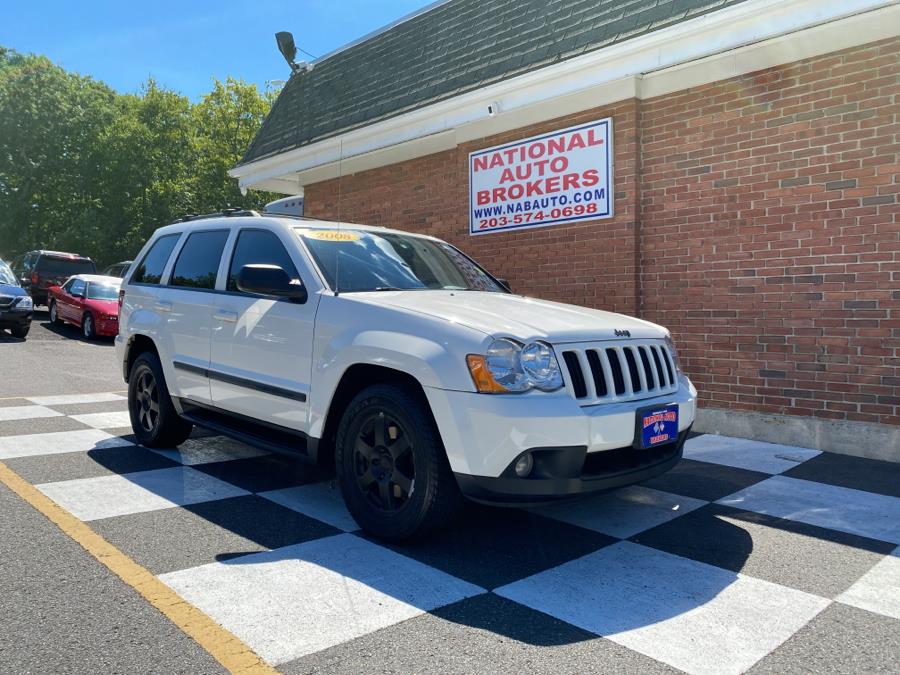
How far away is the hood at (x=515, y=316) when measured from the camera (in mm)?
3604

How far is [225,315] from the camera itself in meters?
4.94

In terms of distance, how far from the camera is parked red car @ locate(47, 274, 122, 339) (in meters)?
16.0

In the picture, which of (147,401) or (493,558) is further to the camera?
(147,401)

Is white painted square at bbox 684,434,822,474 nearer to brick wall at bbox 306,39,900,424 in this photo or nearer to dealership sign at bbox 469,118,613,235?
brick wall at bbox 306,39,900,424

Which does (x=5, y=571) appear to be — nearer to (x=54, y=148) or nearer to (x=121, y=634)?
(x=121, y=634)

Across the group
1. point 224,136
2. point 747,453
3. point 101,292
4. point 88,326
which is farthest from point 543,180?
point 224,136

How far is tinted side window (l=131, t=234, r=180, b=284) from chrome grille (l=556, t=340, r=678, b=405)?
379cm

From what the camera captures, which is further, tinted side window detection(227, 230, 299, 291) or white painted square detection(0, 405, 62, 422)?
white painted square detection(0, 405, 62, 422)

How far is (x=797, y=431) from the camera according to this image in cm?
645

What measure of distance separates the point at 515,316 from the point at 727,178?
4094 mm

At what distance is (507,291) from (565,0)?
465 centimetres

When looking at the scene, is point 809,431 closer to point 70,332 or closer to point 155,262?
point 155,262

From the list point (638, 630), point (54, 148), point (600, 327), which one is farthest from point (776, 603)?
point (54, 148)

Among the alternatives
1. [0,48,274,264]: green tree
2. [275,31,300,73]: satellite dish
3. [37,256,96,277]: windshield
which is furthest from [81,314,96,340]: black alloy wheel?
[0,48,274,264]: green tree
